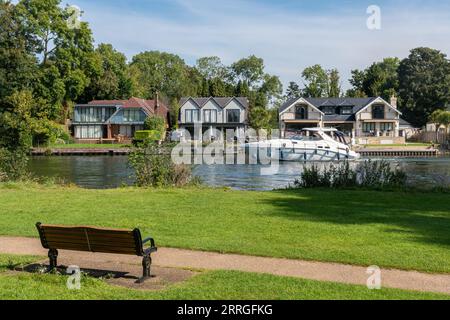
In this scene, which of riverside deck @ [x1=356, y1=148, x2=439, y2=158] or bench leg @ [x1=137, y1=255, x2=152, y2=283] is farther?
riverside deck @ [x1=356, y1=148, x2=439, y2=158]

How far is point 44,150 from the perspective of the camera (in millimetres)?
69062

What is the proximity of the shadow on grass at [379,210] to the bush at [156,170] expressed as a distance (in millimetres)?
4888

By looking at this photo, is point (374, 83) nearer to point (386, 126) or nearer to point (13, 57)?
point (386, 126)

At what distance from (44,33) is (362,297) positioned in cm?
7967

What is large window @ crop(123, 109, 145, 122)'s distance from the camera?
85.8 meters

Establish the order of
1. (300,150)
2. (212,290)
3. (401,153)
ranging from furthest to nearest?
(401,153) < (300,150) < (212,290)

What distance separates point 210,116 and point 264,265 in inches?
3189

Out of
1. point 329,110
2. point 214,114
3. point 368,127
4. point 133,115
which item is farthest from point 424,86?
point 133,115

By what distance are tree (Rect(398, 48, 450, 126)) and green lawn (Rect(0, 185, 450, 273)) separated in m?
86.3

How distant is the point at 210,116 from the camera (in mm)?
89875

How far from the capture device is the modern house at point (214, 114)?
8969cm

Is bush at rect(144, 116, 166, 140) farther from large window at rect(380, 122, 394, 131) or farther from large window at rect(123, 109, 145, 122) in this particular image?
large window at rect(380, 122, 394, 131)

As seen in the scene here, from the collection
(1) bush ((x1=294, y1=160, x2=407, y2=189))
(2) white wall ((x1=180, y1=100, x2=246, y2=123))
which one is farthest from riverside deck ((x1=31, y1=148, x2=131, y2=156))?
(1) bush ((x1=294, y1=160, x2=407, y2=189))

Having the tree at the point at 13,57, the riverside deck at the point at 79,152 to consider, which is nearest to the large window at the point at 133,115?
the tree at the point at 13,57
